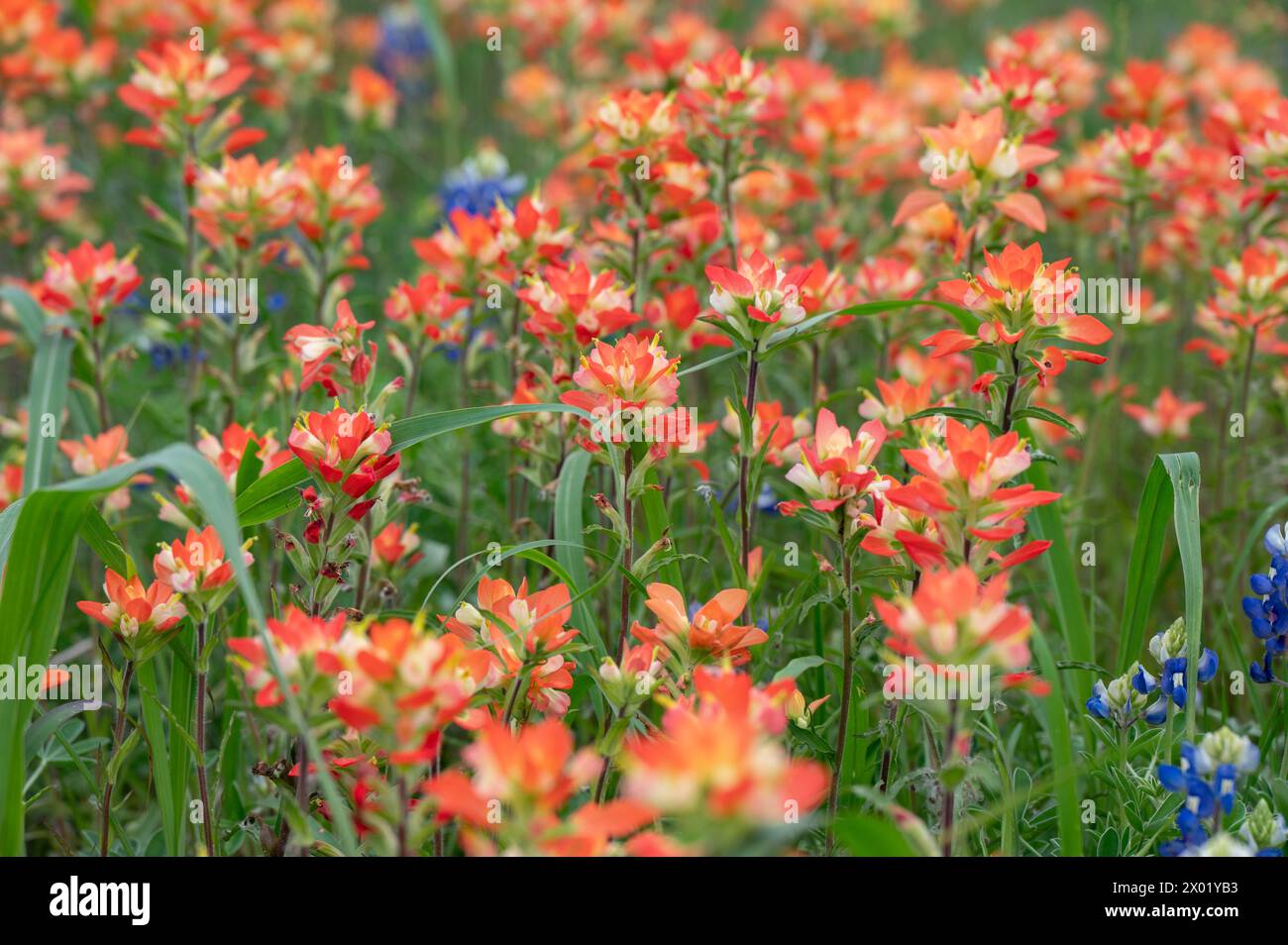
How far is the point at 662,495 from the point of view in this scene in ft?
8.95

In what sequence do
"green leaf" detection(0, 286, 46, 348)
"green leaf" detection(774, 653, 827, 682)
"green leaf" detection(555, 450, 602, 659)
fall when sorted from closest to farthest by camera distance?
"green leaf" detection(774, 653, 827, 682)
"green leaf" detection(555, 450, 602, 659)
"green leaf" detection(0, 286, 46, 348)

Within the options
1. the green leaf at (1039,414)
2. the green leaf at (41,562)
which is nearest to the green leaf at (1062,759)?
the green leaf at (1039,414)

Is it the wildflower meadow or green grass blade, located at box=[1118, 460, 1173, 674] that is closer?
the wildflower meadow

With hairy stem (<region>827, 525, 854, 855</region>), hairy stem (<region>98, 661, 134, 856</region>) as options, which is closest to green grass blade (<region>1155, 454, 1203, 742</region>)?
hairy stem (<region>827, 525, 854, 855</region>)

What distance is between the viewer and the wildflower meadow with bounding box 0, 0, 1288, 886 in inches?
69.9

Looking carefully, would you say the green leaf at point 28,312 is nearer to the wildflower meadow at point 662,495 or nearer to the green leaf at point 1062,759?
the wildflower meadow at point 662,495

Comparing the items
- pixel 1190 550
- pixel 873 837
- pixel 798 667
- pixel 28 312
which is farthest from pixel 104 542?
pixel 1190 550

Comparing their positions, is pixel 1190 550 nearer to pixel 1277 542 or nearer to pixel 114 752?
pixel 1277 542

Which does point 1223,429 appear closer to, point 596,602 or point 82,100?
point 596,602

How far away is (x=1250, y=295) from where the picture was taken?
10.4ft

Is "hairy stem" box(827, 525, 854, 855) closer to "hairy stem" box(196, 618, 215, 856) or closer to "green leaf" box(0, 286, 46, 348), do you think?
"hairy stem" box(196, 618, 215, 856)

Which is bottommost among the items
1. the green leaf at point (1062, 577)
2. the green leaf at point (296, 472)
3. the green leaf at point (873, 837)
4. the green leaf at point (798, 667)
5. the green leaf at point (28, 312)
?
the green leaf at point (873, 837)

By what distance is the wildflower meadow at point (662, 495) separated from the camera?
1.78 meters

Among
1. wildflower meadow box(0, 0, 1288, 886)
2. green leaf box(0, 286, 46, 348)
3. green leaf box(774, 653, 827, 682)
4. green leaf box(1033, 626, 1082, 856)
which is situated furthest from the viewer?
green leaf box(0, 286, 46, 348)
